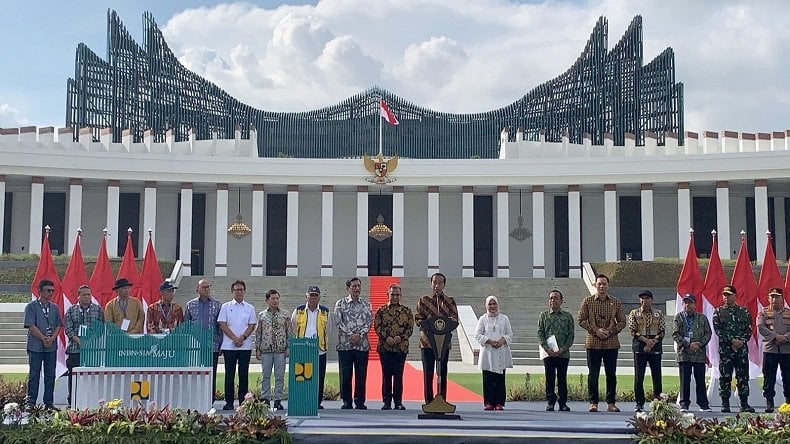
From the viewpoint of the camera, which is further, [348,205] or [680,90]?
[680,90]

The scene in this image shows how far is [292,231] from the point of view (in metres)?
31.9

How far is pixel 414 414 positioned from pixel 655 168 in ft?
74.5

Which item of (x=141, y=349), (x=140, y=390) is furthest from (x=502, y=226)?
(x=140, y=390)

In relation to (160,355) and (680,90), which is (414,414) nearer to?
(160,355)

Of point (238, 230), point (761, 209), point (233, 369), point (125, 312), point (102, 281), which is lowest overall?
point (233, 369)

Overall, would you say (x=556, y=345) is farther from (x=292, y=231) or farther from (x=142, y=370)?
(x=292, y=231)

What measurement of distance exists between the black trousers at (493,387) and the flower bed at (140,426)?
372 centimetres

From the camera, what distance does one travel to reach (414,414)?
1017 centimetres

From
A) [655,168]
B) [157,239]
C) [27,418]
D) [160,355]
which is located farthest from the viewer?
[157,239]

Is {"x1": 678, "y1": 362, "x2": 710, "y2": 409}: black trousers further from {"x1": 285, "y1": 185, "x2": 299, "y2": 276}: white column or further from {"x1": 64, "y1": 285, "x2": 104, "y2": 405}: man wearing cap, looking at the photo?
{"x1": 285, "y1": 185, "x2": 299, "y2": 276}: white column

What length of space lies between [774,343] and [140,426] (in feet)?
25.9

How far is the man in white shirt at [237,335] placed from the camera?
35.4 feet

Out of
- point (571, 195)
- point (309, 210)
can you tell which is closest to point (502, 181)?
point (571, 195)

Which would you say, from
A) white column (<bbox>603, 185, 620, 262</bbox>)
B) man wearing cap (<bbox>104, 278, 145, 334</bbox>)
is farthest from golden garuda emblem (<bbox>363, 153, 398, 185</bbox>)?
man wearing cap (<bbox>104, 278, 145, 334</bbox>)
